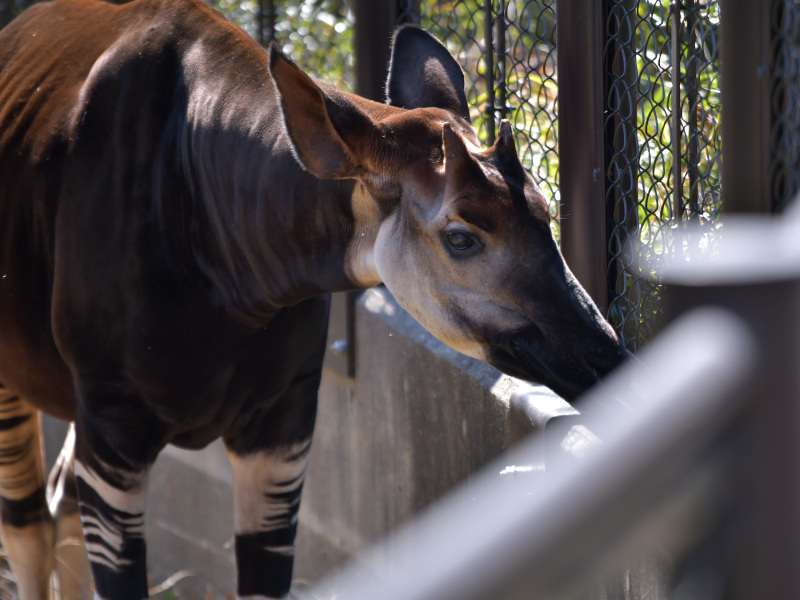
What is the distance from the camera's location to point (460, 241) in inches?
78.0

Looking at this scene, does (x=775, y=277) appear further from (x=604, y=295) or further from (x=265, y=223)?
(x=604, y=295)

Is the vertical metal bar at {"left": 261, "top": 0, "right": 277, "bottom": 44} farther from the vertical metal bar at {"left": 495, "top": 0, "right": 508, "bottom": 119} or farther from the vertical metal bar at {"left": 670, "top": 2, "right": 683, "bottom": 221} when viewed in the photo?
the vertical metal bar at {"left": 670, "top": 2, "right": 683, "bottom": 221}

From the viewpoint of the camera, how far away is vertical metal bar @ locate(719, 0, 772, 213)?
6.96 feet

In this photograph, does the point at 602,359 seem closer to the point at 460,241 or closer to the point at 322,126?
the point at 460,241

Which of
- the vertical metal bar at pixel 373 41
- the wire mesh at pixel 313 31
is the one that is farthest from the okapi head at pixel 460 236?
the wire mesh at pixel 313 31

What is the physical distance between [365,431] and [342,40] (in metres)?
1.85

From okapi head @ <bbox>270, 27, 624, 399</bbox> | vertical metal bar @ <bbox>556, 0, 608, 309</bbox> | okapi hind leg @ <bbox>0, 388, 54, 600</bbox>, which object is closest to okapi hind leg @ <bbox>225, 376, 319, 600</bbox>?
okapi head @ <bbox>270, 27, 624, 399</bbox>

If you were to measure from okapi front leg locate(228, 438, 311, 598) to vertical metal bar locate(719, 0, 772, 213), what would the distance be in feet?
4.40

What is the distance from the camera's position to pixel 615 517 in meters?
0.63

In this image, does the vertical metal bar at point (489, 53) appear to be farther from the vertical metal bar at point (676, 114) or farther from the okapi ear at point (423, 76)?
the vertical metal bar at point (676, 114)

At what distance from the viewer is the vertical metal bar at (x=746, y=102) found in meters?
2.12

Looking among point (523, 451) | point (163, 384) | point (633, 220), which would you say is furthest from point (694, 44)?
point (163, 384)

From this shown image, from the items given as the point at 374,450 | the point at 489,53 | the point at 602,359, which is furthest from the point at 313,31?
the point at 602,359

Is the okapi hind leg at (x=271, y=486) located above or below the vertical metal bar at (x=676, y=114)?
below
